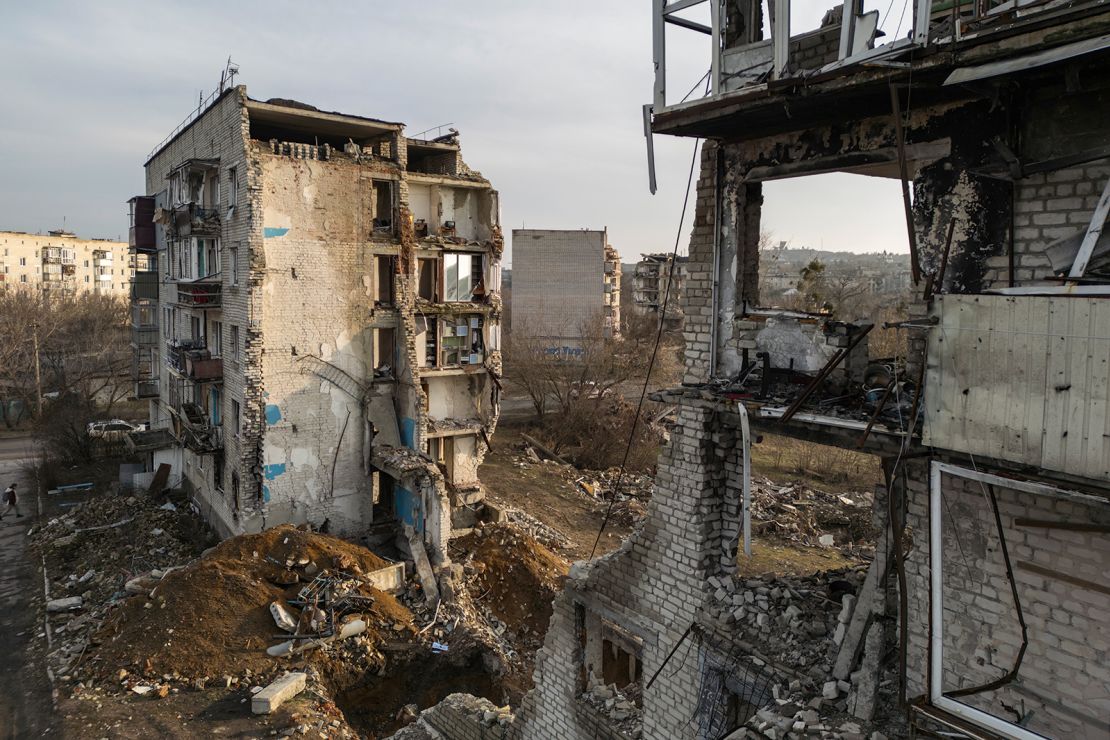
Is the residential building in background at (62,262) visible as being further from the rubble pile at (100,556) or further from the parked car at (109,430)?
the rubble pile at (100,556)

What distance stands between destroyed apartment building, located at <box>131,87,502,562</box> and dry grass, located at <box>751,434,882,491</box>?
1137 cm

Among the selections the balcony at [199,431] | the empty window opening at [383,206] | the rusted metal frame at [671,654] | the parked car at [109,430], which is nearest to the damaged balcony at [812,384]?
the rusted metal frame at [671,654]

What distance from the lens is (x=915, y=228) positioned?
225 inches

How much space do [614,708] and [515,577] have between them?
10.9 meters

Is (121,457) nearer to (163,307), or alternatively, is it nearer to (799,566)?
(163,307)

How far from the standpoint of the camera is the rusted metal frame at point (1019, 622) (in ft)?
16.4

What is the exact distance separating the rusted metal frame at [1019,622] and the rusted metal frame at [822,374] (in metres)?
1.41

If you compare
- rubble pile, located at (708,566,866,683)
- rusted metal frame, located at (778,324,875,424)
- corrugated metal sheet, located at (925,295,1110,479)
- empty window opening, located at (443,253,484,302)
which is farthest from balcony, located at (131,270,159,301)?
corrugated metal sheet, located at (925,295,1110,479)

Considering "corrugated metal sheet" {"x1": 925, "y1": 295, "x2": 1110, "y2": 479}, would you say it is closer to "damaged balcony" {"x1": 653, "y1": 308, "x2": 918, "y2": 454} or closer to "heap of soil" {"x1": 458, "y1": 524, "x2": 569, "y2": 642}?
"damaged balcony" {"x1": 653, "y1": 308, "x2": 918, "y2": 454}

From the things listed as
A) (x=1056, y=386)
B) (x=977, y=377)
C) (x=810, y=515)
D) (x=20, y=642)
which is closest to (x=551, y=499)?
(x=810, y=515)

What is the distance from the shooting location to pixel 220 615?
577 inches

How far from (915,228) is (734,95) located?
1.81 m

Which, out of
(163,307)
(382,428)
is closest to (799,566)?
(382,428)

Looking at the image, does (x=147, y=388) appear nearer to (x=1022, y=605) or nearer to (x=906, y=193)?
(x=906, y=193)
